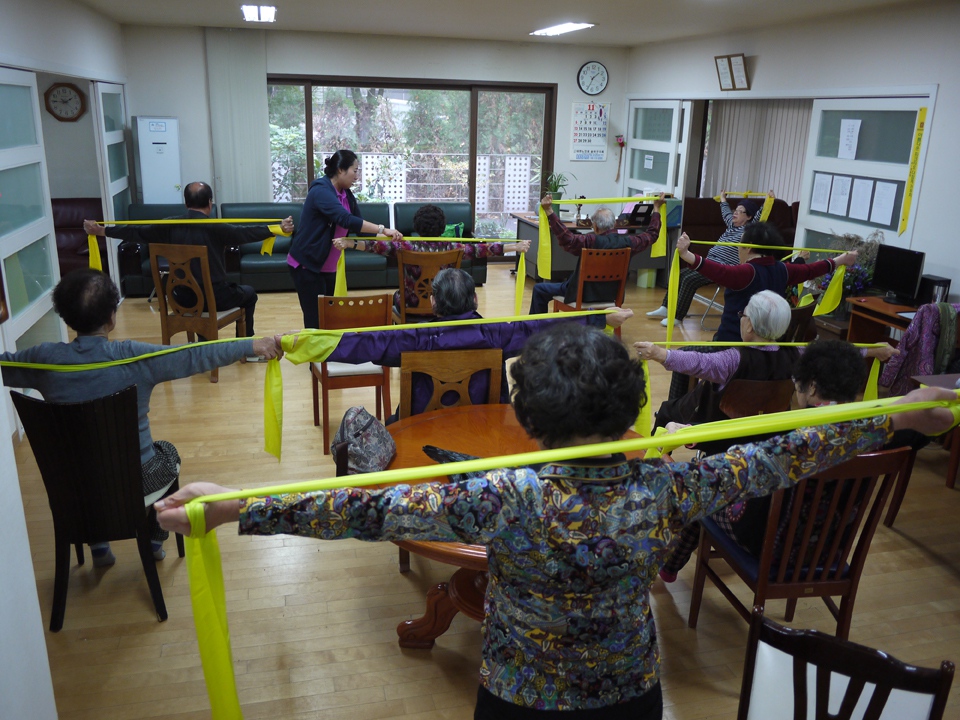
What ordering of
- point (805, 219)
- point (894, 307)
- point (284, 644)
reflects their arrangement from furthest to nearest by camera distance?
point (805, 219) → point (894, 307) → point (284, 644)

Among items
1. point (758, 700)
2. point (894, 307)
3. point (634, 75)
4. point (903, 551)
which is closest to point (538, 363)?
point (758, 700)

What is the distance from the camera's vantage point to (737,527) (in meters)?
2.43

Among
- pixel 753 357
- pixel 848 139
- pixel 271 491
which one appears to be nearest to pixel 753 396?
pixel 753 357

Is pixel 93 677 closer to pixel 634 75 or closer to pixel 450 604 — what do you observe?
pixel 450 604

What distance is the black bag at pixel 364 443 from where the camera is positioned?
239 centimetres

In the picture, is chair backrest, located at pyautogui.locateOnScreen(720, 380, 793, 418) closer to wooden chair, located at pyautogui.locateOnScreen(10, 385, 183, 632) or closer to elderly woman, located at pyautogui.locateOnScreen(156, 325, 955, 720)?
elderly woman, located at pyautogui.locateOnScreen(156, 325, 955, 720)

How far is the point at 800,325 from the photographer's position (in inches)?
155

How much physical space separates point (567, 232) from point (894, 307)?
86.7 inches

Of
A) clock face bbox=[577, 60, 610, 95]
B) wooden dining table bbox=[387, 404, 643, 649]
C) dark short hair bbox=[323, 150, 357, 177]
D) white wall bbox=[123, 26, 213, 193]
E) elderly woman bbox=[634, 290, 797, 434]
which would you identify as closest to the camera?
wooden dining table bbox=[387, 404, 643, 649]

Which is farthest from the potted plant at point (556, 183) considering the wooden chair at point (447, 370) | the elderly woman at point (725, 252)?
the wooden chair at point (447, 370)

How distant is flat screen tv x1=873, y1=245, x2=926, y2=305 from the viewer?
4.80m

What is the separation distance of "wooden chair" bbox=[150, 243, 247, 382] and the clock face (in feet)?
18.3

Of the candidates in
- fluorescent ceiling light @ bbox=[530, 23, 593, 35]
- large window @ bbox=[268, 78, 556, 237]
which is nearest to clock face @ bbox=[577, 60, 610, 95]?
large window @ bbox=[268, 78, 556, 237]

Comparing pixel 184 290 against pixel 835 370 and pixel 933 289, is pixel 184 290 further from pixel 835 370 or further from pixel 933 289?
pixel 933 289
